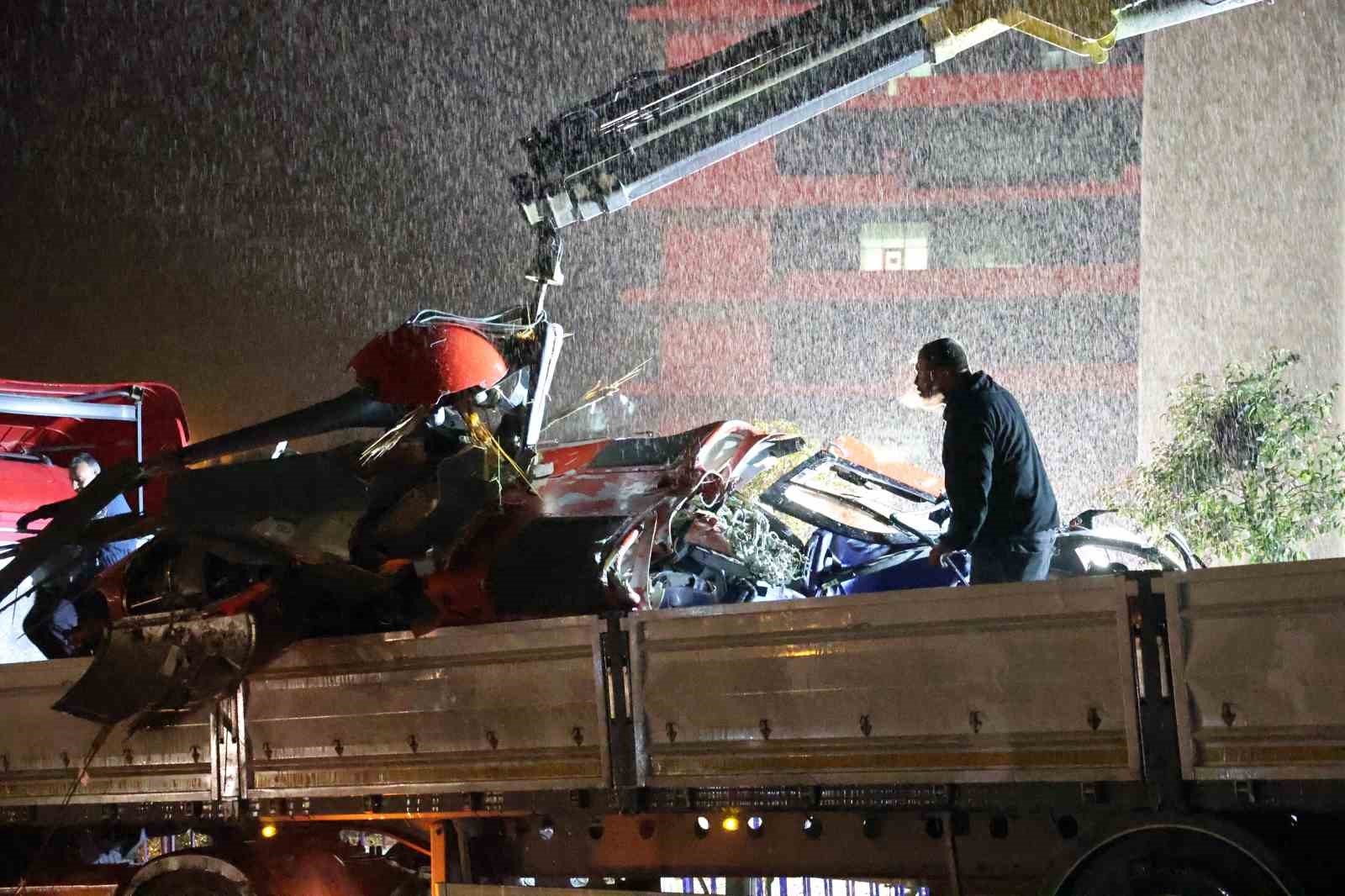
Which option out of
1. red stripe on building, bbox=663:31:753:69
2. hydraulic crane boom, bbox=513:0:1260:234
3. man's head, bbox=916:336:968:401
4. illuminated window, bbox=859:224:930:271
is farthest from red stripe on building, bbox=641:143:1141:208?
man's head, bbox=916:336:968:401

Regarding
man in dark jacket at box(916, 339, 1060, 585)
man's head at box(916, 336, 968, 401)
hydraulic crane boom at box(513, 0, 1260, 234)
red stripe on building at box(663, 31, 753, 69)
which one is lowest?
man in dark jacket at box(916, 339, 1060, 585)

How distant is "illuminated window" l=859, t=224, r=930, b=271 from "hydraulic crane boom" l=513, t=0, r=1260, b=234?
964 inches

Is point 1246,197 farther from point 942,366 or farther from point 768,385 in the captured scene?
point 942,366

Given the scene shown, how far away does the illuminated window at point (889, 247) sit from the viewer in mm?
31781

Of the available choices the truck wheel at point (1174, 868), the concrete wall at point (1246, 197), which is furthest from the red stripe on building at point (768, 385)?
the truck wheel at point (1174, 868)

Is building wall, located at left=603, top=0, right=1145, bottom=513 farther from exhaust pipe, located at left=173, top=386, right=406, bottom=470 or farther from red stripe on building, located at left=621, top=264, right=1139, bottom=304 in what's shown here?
exhaust pipe, located at left=173, top=386, right=406, bottom=470

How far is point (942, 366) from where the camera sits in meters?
6.67

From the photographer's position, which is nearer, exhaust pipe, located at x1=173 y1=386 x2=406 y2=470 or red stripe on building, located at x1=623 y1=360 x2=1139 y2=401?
exhaust pipe, located at x1=173 y1=386 x2=406 y2=470

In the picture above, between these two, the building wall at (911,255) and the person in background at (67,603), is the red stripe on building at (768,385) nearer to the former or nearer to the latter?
the building wall at (911,255)

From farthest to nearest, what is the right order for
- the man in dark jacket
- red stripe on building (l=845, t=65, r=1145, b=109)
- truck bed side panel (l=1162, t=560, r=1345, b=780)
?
1. red stripe on building (l=845, t=65, r=1145, b=109)
2. the man in dark jacket
3. truck bed side panel (l=1162, t=560, r=1345, b=780)

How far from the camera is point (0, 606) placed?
7902mm

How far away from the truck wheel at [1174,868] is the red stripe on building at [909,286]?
26.6 metres

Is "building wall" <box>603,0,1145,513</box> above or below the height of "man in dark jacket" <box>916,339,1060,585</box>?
above

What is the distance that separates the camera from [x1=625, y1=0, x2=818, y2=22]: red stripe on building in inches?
1233
